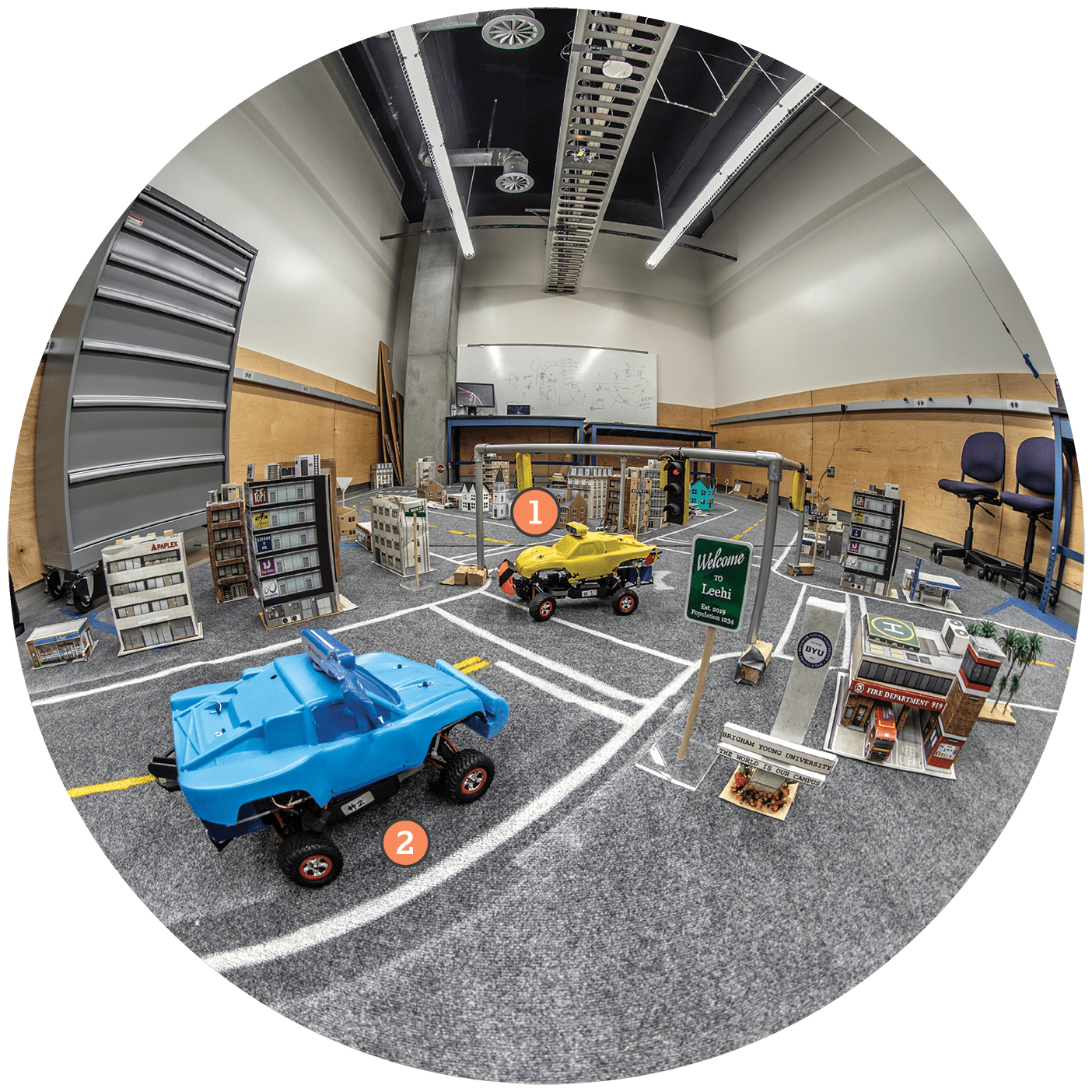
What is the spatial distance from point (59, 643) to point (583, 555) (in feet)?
16.3

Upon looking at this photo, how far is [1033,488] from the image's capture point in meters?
2.58

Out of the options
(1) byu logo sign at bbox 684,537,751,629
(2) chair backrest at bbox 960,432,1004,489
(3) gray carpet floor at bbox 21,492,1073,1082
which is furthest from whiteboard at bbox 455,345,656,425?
(2) chair backrest at bbox 960,432,1004,489

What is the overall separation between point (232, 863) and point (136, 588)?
243 centimetres

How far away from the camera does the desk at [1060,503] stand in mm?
2455

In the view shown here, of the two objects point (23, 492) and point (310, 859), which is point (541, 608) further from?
point (23, 492)

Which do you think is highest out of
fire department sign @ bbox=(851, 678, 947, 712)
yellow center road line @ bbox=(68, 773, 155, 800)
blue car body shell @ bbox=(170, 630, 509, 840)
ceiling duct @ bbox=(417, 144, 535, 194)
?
ceiling duct @ bbox=(417, 144, 535, 194)

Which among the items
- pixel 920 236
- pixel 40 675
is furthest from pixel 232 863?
pixel 920 236

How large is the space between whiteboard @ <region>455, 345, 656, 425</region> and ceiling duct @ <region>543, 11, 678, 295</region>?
68 centimetres

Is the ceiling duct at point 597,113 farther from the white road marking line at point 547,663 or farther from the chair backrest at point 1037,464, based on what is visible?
the white road marking line at point 547,663

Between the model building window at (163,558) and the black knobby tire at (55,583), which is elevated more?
the black knobby tire at (55,583)

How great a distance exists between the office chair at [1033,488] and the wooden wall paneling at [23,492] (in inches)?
216

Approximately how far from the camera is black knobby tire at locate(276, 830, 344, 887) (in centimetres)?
233

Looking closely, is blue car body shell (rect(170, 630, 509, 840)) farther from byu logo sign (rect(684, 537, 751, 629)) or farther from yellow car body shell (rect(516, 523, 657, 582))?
yellow car body shell (rect(516, 523, 657, 582))

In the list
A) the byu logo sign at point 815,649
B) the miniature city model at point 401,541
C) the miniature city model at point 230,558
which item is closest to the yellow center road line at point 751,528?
the byu logo sign at point 815,649
